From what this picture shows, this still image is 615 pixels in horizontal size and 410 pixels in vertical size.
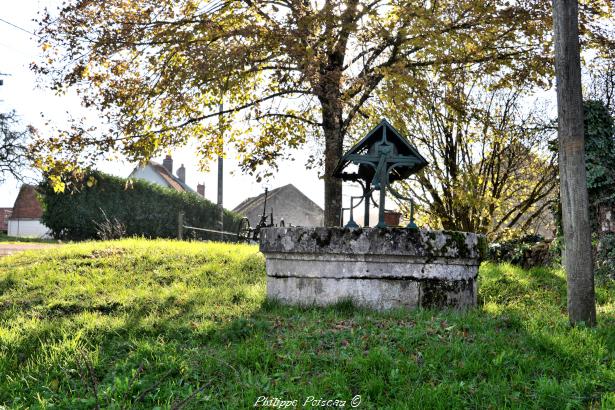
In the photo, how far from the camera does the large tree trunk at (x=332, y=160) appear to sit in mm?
10852

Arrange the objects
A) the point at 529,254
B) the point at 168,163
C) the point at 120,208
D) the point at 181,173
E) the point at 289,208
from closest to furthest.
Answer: the point at 529,254
the point at 120,208
the point at 289,208
the point at 168,163
the point at 181,173

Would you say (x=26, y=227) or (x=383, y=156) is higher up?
(x=26, y=227)

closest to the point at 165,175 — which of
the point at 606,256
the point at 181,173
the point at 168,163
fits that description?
the point at 168,163

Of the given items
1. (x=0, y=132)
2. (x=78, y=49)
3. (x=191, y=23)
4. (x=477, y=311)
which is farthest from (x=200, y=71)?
(x=0, y=132)

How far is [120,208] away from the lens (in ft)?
74.4

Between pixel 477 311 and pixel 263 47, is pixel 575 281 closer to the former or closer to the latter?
pixel 477 311

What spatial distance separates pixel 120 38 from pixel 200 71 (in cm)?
208

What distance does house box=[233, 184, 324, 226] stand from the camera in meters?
40.4

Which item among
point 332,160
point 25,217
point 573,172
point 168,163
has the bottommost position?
point 573,172

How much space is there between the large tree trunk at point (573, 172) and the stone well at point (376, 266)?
1.36 m

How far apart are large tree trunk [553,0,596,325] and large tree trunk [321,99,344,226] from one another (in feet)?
18.3

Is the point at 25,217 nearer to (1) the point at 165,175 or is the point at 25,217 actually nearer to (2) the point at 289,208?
(1) the point at 165,175

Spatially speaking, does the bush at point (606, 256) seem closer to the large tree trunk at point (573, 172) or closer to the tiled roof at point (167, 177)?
the large tree trunk at point (573, 172)

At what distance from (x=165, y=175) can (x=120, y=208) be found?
19.7m
